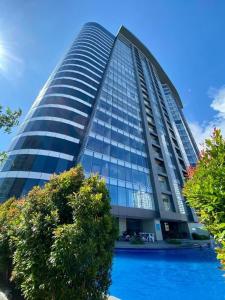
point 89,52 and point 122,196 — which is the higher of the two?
point 89,52

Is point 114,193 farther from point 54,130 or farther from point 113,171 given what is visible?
point 54,130

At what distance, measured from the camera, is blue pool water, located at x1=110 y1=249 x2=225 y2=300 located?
Result: 1010cm

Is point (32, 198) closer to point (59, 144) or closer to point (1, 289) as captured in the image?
point (1, 289)

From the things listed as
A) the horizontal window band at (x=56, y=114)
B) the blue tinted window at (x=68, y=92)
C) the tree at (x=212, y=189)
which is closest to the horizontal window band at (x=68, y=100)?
the blue tinted window at (x=68, y=92)

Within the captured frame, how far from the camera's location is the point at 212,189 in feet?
12.1

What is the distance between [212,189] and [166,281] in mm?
11659

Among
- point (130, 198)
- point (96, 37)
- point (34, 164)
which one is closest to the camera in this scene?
point (34, 164)

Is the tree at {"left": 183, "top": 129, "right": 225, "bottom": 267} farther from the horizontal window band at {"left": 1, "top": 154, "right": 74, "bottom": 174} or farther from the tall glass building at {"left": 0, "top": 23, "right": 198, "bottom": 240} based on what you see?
the horizontal window band at {"left": 1, "top": 154, "right": 74, "bottom": 174}

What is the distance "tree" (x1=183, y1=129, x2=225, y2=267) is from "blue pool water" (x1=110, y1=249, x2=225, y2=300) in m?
8.10

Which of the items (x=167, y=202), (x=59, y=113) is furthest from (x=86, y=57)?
(x=167, y=202)

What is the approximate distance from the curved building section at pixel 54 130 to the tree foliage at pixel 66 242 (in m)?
19.9

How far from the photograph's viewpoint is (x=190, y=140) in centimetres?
6744

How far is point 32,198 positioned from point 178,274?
1337 centimetres

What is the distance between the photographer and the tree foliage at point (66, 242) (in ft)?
12.9
